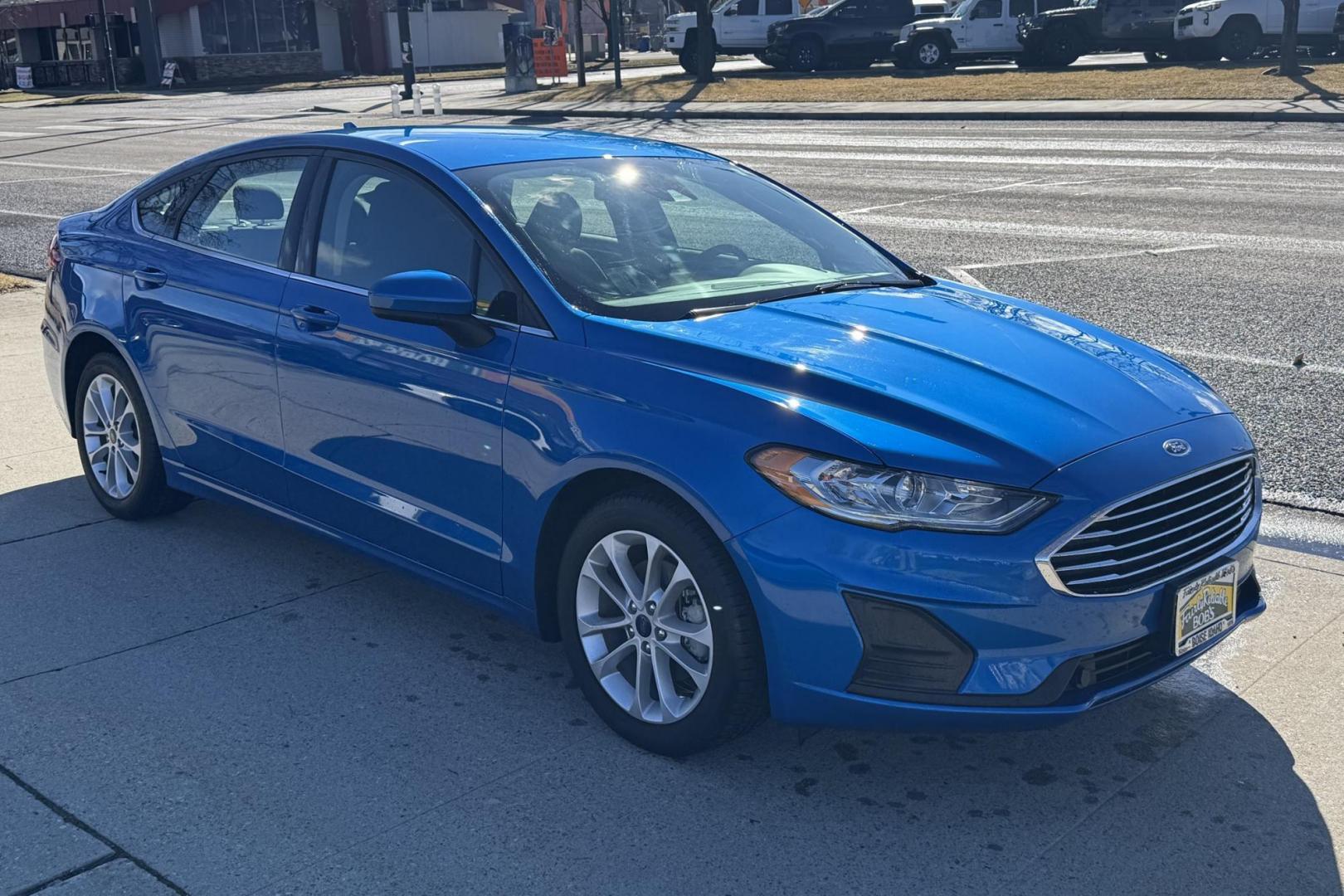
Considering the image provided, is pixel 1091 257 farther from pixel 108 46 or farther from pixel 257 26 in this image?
pixel 257 26

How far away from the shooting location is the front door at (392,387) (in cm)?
416

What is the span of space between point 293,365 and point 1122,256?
26.7ft

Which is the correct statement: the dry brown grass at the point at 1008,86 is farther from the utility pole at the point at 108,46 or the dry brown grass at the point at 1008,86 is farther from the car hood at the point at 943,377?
the utility pole at the point at 108,46

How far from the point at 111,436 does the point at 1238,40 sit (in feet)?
96.0

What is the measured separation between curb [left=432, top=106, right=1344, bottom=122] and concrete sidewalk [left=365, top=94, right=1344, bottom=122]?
1cm

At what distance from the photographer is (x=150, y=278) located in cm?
540

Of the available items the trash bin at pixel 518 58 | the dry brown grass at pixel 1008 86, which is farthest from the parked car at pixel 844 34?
the trash bin at pixel 518 58

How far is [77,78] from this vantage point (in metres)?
59.8

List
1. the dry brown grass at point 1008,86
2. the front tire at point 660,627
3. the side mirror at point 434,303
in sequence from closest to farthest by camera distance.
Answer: the front tire at point 660,627 < the side mirror at point 434,303 < the dry brown grass at point 1008,86

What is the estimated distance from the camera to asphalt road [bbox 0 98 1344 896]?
331cm

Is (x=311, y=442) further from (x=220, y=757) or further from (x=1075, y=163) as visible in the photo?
(x=1075, y=163)

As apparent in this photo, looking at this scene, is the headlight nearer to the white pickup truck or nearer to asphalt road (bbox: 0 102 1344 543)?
asphalt road (bbox: 0 102 1344 543)

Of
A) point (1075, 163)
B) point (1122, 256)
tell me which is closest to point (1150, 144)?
point (1075, 163)

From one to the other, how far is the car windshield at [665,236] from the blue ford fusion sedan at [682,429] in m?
0.02
